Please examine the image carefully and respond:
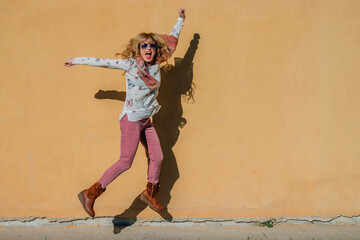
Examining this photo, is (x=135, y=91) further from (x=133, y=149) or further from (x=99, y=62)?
(x=133, y=149)

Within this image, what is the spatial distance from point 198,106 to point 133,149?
0.78 m

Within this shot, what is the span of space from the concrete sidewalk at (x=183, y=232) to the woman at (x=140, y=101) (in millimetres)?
362

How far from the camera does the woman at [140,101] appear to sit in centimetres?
378

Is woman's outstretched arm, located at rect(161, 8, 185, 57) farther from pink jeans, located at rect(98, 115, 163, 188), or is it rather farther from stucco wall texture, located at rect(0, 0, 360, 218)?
→ pink jeans, located at rect(98, 115, 163, 188)

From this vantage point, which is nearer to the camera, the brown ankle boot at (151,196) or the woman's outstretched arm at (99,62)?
the woman's outstretched arm at (99,62)

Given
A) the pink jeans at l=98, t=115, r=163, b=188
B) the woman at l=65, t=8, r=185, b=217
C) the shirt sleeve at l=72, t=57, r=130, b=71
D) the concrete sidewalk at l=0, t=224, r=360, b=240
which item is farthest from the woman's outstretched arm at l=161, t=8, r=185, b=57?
the concrete sidewalk at l=0, t=224, r=360, b=240

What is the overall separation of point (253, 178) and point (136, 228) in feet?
3.93

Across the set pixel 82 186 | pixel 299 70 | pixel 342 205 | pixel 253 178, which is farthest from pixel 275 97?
pixel 82 186

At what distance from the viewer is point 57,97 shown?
4.19 metres

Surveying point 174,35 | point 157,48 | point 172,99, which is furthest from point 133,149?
point 174,35

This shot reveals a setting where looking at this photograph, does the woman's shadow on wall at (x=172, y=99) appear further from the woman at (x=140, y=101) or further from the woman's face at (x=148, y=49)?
the woman's face at (x=148, y=49)

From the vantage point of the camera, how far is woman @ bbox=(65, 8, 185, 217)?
3.78m

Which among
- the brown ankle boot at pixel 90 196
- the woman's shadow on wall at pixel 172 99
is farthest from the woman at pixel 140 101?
the woman's shadow on wall at pixel 172 99

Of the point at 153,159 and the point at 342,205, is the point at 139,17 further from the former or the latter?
the point at 342,205
